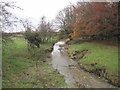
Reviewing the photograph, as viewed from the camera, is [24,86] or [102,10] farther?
[102,10]

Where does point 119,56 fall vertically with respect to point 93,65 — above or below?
above

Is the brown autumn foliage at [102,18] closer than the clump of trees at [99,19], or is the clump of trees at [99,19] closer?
the brown autumn foliage at [102,18]

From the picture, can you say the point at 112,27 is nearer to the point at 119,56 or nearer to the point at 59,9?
the point at 119,56

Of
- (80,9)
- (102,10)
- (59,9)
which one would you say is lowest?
(102,10)

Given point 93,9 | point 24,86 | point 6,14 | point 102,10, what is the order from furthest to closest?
point 93,9 < point 102,10 < point 6,14 < point 24,86

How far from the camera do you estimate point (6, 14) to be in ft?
32.6

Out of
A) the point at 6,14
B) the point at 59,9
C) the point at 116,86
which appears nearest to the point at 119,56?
the point at 116,86

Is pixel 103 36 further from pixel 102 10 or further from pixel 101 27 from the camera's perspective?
pixel 102 10

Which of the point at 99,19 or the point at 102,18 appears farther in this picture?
the point at 99,19

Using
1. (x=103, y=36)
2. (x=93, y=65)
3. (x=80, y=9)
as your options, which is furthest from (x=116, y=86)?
(x=80, y=9)

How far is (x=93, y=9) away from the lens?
20281mm

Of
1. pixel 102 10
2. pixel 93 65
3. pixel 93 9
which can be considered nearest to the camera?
pixel 93 65

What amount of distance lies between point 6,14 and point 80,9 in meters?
18.0

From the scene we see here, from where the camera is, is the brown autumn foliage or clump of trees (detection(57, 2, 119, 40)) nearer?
the brown autumn foliage
